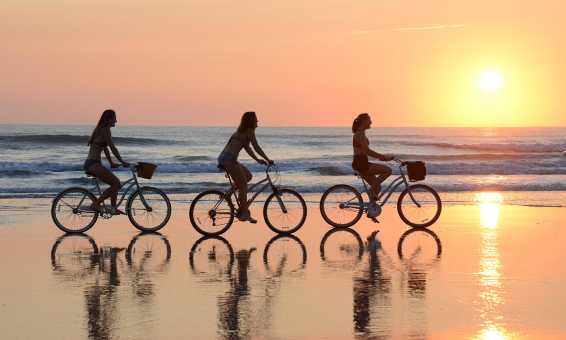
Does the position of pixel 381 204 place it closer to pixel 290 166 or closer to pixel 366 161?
pixel 366 161

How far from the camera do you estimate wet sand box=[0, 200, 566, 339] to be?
302 inches

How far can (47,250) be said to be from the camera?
1264cm

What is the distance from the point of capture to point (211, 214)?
47.7 feet

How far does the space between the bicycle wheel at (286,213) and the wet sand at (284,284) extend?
1.05 feet

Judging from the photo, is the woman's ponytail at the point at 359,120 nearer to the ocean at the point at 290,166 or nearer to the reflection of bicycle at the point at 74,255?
the reflection of bicycle at the point at 74,255

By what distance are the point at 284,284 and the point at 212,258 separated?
2288 mm

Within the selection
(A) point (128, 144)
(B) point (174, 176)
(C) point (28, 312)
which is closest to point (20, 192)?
(B) point (174, 176)

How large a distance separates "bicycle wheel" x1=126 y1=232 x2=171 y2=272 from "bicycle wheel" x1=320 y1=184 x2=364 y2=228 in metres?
2.82

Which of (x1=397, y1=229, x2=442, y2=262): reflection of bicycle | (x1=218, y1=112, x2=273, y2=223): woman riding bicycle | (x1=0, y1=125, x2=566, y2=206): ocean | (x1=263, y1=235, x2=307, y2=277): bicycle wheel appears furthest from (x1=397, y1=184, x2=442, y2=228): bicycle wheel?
(x1=0, y1=125, x2=566, y2=206): ocean

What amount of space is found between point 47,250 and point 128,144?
5952 cm

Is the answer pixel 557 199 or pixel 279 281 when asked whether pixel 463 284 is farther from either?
pixel 557 199

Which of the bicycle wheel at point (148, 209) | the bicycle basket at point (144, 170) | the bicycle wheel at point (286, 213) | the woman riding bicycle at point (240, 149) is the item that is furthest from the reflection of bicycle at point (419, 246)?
the bicycle basket at point (144, 170)

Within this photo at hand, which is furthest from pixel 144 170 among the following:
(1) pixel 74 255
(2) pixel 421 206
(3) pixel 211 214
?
(2) pixel 421 206

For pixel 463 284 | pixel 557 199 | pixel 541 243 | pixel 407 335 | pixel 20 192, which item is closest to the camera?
pixel 407 335
